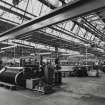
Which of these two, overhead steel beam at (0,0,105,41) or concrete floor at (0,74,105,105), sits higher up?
overhead steel beam at (0,0,105,41)

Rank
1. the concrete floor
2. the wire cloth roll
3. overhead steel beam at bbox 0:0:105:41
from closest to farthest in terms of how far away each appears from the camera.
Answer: overhead steel beam at bbox 0:0:105:41 → the concrete floor → the wire cloth roll

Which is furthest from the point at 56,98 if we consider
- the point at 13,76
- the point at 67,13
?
the point at 13,76

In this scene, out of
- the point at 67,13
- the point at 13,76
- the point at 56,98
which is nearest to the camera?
the point at 67,13

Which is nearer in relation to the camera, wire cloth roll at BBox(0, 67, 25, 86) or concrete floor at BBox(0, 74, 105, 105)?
concrete floor at BBox(0, 74, 105, 105)

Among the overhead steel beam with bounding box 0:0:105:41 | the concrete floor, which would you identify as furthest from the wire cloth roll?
the overhead steel beam with bounding box 0:0:105:41

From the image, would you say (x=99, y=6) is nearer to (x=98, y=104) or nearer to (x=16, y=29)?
(x=98, y=104)

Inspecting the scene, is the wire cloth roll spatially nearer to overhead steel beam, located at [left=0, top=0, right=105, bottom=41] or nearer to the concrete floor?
the concrete floor

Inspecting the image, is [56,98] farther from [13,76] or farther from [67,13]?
[13,76]

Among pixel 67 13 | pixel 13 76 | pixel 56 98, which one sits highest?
pixel 67 13

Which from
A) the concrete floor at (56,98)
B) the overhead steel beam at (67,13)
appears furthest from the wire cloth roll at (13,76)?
the overhead steel beam at (67,13)

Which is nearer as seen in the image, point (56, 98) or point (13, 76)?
point (56, 98)

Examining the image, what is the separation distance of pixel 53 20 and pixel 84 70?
9.05 metres

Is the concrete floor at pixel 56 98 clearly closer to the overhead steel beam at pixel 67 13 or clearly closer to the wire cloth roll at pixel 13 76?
the wire cloth roll at pixel 13 76

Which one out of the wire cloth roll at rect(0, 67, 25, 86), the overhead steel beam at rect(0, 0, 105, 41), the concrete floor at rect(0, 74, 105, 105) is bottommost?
the concrete floor at rect(0, 74, 105, 105)
